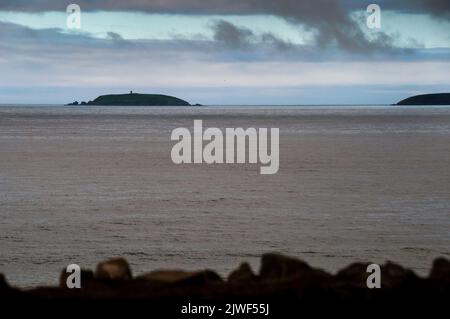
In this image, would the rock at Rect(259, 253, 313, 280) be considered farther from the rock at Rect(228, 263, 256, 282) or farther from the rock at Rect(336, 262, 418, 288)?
the rock at Rect(336, 262, 418, 288)

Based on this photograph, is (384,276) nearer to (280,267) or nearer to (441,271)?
(441,271)

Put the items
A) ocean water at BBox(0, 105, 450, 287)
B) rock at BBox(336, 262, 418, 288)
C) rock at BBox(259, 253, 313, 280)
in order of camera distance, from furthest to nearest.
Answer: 1. ocean water at BBox(0, 105, 450, 287)
2. rock at BBox(259, 253, 313, 280)
3. rock at BBox(336, 262, 418, 288)

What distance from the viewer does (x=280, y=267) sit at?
1275 centimetres

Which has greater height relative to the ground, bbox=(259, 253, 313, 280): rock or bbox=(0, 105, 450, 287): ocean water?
bbox=(259, 253, 313, 280): rock

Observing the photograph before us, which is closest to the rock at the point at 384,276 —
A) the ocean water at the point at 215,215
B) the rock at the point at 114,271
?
the rock at the point at 114,271

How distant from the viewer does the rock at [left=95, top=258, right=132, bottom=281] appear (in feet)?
41.4

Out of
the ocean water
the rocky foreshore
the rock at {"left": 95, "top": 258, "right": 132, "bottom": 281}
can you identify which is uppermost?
the rock at {"left": 95, "top": 258, "right": 132, "bottom": 281}

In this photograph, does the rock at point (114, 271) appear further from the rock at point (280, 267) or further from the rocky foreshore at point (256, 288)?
the rock at point (280, 267)

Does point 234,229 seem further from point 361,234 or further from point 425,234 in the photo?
point 425,234

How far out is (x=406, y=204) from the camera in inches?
1783

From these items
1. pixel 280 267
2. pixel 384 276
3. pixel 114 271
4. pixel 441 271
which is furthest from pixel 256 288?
pixel 441 271

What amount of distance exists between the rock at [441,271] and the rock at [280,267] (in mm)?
2075

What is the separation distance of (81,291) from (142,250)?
806 inches

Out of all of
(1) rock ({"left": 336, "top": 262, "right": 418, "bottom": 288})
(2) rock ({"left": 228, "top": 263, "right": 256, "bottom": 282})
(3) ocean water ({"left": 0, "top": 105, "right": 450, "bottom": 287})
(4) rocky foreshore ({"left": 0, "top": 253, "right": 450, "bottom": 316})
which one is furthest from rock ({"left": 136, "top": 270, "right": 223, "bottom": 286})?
(3) ocean water ({"left": 0, "top": 105, "right": 450, "bottom": 287})
